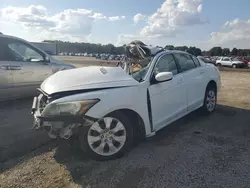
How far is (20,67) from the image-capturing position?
6.10m

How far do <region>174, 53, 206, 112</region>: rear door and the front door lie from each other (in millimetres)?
189

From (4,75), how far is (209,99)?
4.90m

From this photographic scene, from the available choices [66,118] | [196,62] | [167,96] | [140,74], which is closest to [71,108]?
[66,118]

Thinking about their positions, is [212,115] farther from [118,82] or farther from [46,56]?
[46,56]

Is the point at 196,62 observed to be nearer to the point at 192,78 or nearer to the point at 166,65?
the point at 192,78

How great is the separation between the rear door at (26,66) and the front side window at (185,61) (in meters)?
3.68

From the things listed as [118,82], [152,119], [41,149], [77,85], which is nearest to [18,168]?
[41,149]

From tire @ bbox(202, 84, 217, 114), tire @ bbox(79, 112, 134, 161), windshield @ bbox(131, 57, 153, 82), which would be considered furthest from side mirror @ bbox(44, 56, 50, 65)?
tire @ bbox(202, 84, 217, 114)

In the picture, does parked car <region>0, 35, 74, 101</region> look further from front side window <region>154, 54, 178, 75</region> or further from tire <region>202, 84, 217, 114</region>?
tire <region>202, 84, 217, 114</region>

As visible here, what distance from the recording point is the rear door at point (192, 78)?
4.78m

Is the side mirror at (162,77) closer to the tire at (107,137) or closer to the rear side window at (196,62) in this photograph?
the tire at (107,137)

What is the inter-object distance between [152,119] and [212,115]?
8.15ft

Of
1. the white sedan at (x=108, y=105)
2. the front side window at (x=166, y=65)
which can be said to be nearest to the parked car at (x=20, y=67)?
the white sedan at (x=108, y=105)

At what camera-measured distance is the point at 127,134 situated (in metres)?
3.49
